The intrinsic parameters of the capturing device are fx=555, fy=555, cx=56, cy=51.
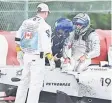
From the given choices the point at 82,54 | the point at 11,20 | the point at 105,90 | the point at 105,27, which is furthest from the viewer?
the point at 105,27

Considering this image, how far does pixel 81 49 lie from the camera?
8898 millimetres

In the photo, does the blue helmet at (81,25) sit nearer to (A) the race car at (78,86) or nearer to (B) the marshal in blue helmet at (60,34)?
(B) the marshal in blue helmet at (60,34)

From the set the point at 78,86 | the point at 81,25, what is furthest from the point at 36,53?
the point at 81,25

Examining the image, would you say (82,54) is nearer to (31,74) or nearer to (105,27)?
(31,74)

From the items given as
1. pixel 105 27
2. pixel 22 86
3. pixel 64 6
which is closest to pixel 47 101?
pixel 22 86

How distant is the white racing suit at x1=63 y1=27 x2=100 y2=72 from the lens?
8.46m

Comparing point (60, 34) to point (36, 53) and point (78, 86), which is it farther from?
point (78, 86)

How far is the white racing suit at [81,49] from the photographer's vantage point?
846 cm

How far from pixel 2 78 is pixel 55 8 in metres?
4.01

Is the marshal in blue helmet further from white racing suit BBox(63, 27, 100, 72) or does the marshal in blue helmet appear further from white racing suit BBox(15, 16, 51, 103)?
white racing suit BBox(15, 16, 51, 103)

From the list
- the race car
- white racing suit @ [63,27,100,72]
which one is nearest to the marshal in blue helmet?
white racing suit @ [63,27,100,72]

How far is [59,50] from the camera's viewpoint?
8.70 m

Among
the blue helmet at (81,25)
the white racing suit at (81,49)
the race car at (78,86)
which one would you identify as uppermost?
the blue helmet at (81,25)

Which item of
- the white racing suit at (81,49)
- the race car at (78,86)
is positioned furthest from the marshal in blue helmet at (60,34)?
the race car at (78,86)
